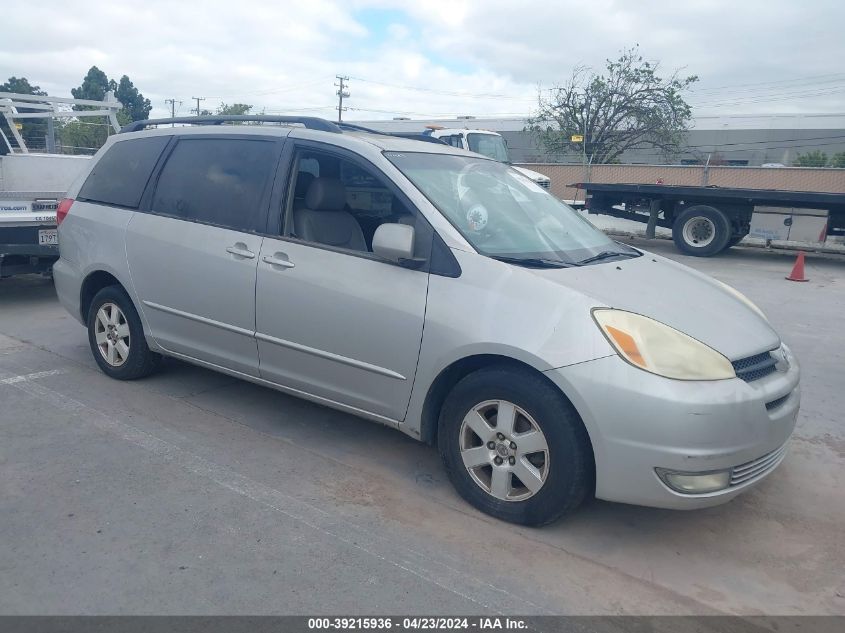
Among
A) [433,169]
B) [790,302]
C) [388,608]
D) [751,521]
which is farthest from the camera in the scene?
[790,302]

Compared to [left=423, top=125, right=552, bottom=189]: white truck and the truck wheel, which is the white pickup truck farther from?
the truck wheel

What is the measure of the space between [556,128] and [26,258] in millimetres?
30610

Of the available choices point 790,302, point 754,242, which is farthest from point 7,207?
point 754,242

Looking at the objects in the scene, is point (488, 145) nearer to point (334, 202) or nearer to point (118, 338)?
point (118, 338)

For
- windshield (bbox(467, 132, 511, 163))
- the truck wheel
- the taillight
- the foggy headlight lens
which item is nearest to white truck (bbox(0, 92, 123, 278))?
the taillight

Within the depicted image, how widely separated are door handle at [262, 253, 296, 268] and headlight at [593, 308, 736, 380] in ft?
6.02

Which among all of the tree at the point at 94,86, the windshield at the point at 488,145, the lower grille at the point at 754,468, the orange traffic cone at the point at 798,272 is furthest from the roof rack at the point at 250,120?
the tree at the point at 94,86

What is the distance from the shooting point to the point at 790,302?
9633 mm

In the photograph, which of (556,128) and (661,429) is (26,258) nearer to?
(661,429)

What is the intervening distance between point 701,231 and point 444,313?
41.3 ft

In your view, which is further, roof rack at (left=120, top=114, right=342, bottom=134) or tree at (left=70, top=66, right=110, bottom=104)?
tree at (left=70, top=66, right=110, bottom=104)

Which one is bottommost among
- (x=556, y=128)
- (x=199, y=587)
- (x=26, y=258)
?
(x=199, y=587)

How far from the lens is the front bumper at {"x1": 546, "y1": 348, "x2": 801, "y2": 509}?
10.1 ft

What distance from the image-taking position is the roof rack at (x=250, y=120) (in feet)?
15.1
